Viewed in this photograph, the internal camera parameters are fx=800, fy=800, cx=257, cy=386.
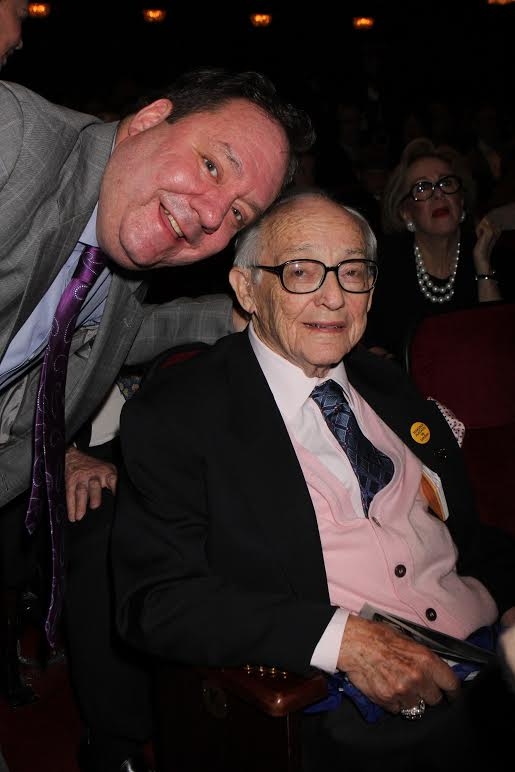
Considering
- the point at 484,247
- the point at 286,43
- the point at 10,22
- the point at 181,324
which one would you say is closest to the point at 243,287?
the point at 181,324

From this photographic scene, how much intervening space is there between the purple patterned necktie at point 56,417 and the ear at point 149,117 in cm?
32

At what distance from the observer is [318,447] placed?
1893 mm

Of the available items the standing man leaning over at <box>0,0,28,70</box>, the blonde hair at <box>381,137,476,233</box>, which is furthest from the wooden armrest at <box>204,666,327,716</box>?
the blonde hair at <box>381,137,476,233</box>

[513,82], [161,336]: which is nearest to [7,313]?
[161,336]

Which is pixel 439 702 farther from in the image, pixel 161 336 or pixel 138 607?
pixel 161 336

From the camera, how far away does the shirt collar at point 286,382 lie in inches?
75.5

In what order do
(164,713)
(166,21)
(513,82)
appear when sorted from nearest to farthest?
(164,713) → (166,21) → (513,82)

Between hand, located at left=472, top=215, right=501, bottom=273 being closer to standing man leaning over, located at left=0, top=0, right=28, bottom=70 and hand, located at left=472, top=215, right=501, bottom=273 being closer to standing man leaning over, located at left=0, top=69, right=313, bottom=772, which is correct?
standing man leaning over, located at left=0, top=69, right=313, bottom=772

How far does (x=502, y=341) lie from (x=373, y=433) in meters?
0.72

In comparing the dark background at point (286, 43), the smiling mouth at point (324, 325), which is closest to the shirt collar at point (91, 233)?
the smiling mouth at point (324, 325)

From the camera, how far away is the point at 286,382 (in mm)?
1936

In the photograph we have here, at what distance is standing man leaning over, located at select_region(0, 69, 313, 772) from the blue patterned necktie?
1.49 feet

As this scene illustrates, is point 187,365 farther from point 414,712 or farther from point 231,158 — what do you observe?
point 414,712

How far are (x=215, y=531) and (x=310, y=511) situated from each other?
210 millimetres
